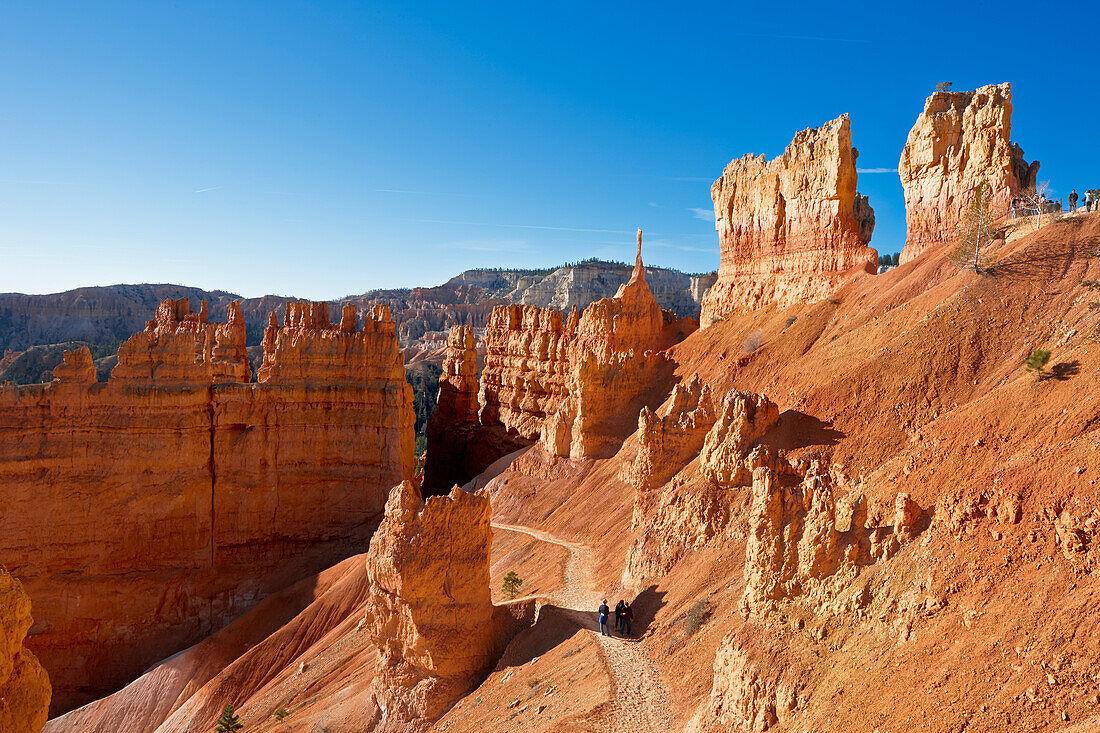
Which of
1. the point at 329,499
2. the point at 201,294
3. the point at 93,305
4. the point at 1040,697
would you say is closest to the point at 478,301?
the point at 201,294

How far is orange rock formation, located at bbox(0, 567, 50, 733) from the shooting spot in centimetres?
1228

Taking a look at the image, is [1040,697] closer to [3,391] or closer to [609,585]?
[609,585]

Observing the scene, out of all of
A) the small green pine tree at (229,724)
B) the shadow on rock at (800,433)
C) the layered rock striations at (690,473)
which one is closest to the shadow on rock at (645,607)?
the layered rock striations at (690,473)

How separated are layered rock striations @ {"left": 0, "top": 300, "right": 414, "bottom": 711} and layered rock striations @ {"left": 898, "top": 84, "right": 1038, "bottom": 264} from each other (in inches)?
1164

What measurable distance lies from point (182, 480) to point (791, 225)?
37.2m

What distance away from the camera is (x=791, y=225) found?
146ft

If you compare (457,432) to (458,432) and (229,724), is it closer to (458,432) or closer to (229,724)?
(458,432)

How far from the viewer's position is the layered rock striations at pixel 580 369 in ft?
142

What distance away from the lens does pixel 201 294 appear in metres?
172

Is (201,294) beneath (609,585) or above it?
above

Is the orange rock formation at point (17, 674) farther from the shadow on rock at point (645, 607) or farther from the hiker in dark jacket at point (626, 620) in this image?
the shadow on rock at point (645, 607)

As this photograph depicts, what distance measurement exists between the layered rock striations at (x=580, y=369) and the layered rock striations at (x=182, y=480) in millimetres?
9952

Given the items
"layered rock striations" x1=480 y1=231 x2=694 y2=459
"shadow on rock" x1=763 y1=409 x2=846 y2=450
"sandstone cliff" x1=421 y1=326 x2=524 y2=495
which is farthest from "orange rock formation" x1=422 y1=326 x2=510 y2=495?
"shadow on rock" x1=763 y1=409 x2=846 y2=450

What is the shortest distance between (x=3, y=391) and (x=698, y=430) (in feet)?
→ 105
